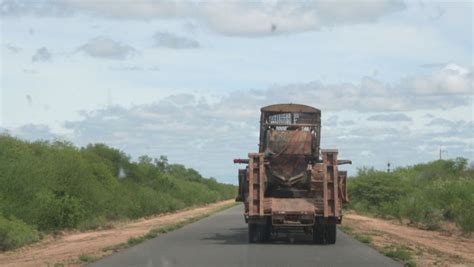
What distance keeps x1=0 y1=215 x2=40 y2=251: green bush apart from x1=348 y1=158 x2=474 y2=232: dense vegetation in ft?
66.2

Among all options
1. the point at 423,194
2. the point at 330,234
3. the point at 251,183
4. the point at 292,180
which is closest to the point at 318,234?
the point at 330,234

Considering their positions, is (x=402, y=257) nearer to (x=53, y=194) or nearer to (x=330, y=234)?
(x=330, y=234)

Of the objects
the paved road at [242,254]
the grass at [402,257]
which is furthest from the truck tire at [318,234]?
the grass at [402,257]

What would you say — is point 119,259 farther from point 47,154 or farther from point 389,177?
point 389,177

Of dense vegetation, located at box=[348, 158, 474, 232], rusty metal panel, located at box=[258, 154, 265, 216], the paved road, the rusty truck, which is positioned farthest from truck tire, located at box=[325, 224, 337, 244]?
dense vegetation, located at box=[348, 158, 474, 232]

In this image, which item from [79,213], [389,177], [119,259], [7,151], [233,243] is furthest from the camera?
[389,177]

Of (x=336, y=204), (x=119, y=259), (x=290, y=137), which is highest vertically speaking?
(x=290, y=137)

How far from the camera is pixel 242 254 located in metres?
19.2

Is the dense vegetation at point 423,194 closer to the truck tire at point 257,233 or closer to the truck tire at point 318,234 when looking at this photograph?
the truck tire at point 318,234

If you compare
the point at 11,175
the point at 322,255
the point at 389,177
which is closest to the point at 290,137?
the point at 322,255

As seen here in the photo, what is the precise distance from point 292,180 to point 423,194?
27.9 meters

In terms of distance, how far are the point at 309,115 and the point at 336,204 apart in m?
3.69

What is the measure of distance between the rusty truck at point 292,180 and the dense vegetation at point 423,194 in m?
15.0

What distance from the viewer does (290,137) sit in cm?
2355
